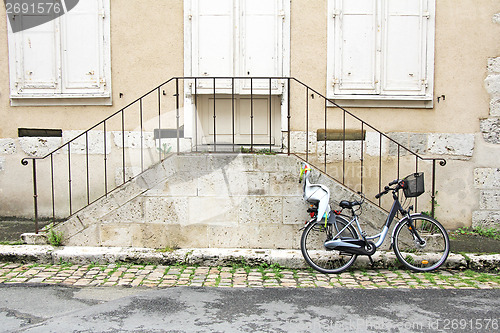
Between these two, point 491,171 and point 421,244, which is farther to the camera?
point 491,171

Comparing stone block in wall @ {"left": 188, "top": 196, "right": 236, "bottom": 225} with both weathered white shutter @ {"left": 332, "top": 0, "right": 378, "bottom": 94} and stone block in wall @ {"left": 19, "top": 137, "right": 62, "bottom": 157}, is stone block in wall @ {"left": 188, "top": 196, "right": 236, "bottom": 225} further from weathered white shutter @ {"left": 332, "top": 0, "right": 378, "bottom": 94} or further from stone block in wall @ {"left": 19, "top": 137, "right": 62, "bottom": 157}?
stone block in wall @ {"left": 19, "top": 137, "right": 62, "bottom": 157}

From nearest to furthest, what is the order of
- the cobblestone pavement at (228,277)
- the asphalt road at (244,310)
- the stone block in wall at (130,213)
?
the asphalt road at (244,310) → the cobblestone pavement at (228,277) → the stone block in wall at (130,213)

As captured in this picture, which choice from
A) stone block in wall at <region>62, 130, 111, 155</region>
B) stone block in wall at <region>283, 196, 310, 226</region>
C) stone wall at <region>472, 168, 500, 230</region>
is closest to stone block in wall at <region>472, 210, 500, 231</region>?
stone wall at <region>472, 168, 500, 230</region>

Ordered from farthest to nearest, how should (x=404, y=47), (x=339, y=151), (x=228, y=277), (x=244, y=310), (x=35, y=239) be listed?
(x=339, y=151) → (x=404, y=47) → (x=35, y=239) → (x=228, y=277) → (x=244, y=310)

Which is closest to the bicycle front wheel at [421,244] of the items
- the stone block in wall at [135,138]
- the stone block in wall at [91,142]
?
the stone block in wall at [135,138]

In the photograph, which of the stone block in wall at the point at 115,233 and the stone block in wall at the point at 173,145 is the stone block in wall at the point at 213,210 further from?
the stone block in wall at the point at 173,145

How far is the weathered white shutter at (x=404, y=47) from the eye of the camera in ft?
20.6

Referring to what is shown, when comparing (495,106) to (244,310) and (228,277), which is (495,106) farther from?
(244,310)

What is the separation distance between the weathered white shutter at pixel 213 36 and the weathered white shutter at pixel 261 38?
0.20 m

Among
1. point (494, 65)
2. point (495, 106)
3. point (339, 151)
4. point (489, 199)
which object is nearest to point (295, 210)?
point (339, 151)

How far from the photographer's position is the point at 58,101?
255 inches

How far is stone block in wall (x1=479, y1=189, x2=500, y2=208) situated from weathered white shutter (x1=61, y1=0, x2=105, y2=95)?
564 centimetres

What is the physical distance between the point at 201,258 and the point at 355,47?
143 inches

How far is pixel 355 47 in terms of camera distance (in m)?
6.32
